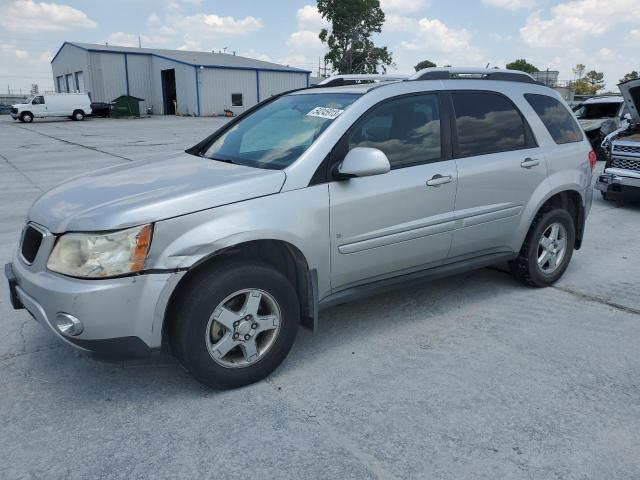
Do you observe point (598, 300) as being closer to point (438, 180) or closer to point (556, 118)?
point (556, 118)

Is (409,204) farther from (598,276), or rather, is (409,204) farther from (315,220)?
(598,276)

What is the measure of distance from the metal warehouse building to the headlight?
135 feet

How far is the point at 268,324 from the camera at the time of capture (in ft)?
10.1

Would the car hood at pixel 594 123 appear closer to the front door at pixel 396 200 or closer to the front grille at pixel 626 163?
the front grille at pixel 626 163

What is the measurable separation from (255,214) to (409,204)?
1.14 metres

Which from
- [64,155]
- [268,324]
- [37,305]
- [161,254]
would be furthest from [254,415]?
[64,155]

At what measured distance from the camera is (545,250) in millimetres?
4637

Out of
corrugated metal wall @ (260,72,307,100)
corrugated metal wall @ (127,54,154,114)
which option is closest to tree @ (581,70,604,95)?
corrugated metal wall @ (260,72,307,100)

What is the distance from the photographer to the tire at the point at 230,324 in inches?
110

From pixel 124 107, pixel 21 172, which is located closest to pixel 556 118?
pixel 21 172

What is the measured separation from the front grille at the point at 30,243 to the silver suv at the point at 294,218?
0.05ft

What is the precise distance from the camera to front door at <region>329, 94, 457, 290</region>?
3330 millimetres

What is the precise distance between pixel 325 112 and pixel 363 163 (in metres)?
0.62

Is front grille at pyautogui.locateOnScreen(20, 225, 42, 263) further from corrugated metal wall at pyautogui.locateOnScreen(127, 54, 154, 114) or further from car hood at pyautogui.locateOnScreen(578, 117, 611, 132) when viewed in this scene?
corrugated metal wall at pyautogui.locateOnScreen(127, 54, 154, 114)
